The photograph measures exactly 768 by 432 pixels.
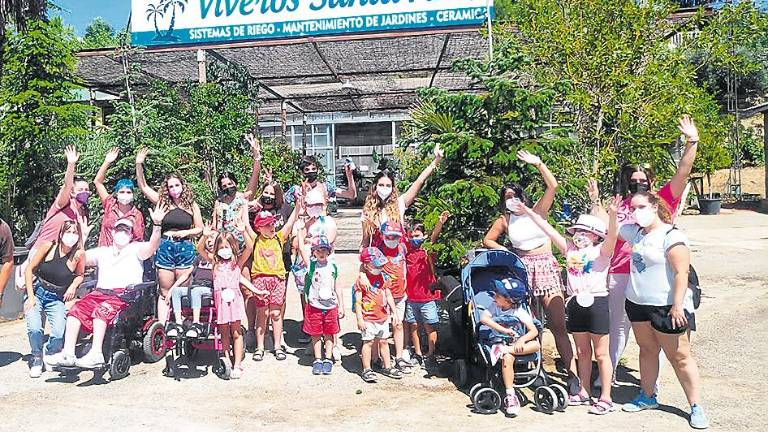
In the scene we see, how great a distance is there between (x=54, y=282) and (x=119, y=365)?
1.02 m

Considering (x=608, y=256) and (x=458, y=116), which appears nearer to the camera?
(x=608, y=256)

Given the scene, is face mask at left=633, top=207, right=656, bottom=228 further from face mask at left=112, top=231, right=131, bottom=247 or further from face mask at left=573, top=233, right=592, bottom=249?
face mask at left=112, top=231, right=131, bottom=247

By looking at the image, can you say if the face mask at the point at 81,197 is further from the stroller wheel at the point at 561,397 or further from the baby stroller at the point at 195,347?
the stroller wheel at the point at 561,397

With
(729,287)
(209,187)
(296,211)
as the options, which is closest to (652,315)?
(296,211)

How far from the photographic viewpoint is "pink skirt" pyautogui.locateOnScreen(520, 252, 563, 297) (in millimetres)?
5703

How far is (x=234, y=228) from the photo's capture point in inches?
270

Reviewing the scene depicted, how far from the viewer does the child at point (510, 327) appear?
5.18 metres

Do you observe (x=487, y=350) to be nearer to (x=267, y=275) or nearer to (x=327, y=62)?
(x=267, y=275)

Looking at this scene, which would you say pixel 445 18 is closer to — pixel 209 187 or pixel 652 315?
pixel 209 187

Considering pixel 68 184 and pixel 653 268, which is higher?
pixel 68 184

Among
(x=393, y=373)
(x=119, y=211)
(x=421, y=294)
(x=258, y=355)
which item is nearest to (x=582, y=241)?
(x=421, y=294)

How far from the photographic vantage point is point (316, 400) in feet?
18.6

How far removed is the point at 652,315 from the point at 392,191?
2.60 meters

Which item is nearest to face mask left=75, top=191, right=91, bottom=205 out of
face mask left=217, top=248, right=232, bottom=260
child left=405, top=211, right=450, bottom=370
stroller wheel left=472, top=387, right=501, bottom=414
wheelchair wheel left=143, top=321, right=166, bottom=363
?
wheelchair wheel left=143, top=321, right=166, bottom=363
